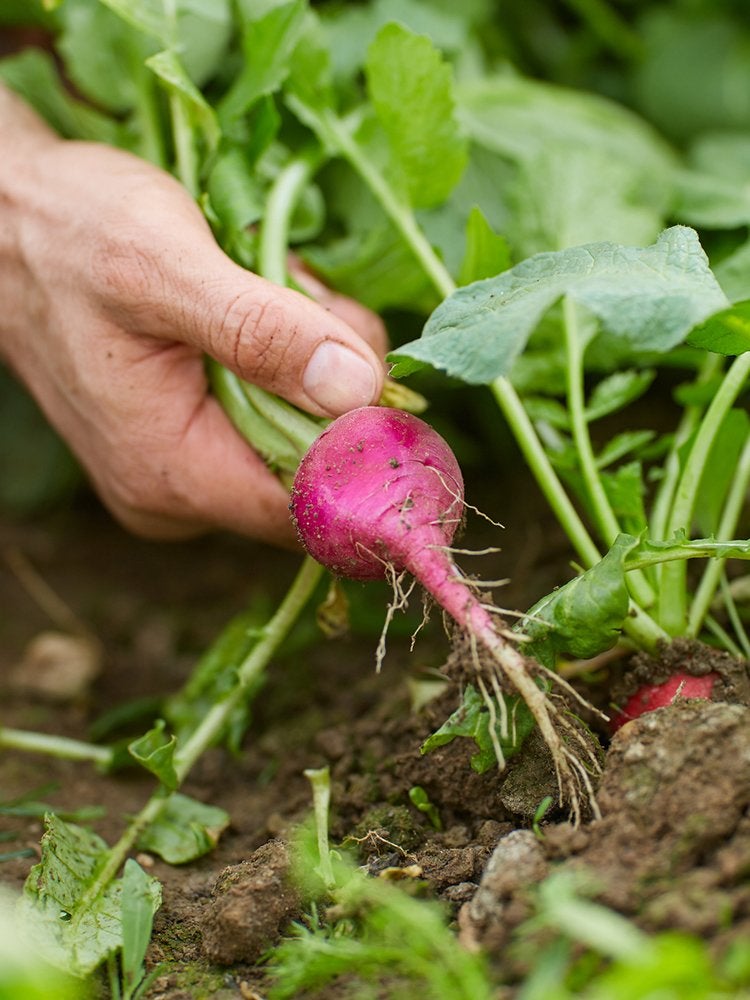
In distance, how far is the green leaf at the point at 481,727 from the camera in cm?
115

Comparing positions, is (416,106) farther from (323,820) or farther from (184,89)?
(323,820)

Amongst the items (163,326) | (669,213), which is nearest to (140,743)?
(163,326)

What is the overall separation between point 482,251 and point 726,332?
510mm

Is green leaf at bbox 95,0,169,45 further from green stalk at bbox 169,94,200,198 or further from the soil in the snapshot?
the soil

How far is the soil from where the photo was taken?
3.09 ft

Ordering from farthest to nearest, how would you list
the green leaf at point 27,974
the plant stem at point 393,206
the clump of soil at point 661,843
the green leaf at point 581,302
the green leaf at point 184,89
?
the plant stem at point 393,206 → the green leaf at point 184,89 → the green leaf at point 581,302 → the clump of soil at point 661,843 → the green leaf at point 27,974

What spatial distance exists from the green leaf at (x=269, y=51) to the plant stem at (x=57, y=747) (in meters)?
1.11

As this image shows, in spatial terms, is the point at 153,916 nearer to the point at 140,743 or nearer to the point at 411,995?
the point at 140,743

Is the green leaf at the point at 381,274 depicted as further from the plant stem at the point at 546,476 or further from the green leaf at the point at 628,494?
the green leaf at the point at 628,494

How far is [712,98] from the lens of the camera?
2.53 meters

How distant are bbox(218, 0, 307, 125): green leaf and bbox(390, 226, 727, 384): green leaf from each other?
68cm

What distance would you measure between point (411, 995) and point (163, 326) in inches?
39.4

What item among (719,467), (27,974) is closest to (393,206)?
(719,467)

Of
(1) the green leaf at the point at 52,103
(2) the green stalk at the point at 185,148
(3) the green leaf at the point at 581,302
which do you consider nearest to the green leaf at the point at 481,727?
(3) the green leaf at the point at 581,302
